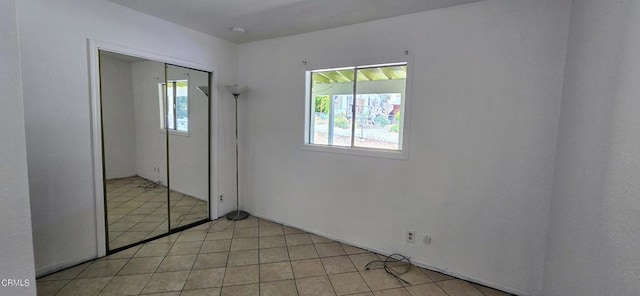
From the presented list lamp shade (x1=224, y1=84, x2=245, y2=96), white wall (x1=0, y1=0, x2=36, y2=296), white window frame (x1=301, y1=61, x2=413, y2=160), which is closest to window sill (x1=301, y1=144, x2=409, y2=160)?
white window frame (x1=301, y1=61, x2=413, y2=160)

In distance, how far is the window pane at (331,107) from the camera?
305cm

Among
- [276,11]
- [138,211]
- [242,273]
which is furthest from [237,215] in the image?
[276,11]

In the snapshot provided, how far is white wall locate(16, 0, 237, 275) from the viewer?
2.07 m

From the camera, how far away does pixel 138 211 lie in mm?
2965

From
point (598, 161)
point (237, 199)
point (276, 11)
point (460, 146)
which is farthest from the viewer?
point (237, 199)

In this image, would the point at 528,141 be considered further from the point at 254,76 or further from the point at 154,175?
the point at 154,175

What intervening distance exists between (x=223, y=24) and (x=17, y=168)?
2.45 meters

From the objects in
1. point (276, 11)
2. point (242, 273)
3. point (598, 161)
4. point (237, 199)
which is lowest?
point (242, 273)

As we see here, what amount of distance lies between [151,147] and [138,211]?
75cm

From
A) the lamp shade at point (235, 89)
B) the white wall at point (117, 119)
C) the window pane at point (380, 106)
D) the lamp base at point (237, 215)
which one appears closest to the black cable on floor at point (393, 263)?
the window pane at point (380, 106)

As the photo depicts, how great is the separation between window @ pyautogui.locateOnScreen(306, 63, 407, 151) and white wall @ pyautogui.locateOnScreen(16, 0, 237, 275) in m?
2.01

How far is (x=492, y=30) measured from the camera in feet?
7.06

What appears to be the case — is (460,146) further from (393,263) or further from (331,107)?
(331,107)

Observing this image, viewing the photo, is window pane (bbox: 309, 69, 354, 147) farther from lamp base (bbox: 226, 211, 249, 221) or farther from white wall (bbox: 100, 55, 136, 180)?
white wall (bbox: 100, 55, 136, 180)
